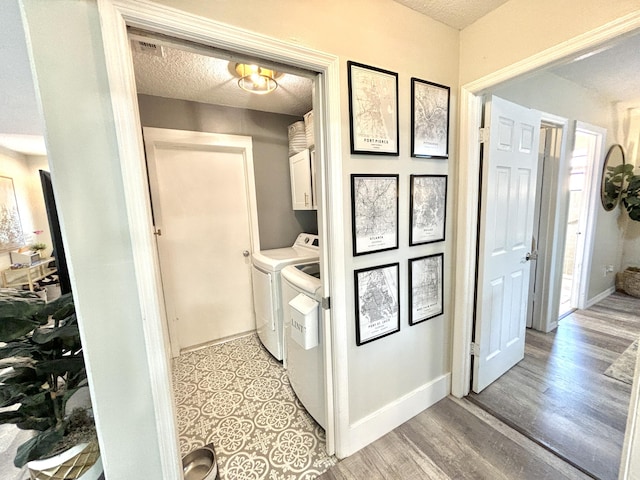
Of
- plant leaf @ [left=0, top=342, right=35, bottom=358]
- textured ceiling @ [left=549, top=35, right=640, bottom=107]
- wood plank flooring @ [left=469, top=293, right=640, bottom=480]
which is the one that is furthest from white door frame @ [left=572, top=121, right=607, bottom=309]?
plant leaf @ [left=0, top=342, right=35, bottom=358]

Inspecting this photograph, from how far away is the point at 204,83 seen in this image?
207cm

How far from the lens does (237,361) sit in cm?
243

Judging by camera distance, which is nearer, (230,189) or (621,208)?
(230,189)

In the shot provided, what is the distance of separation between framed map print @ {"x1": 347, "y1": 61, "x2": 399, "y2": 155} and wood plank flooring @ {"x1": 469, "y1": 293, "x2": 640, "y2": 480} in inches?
75.0

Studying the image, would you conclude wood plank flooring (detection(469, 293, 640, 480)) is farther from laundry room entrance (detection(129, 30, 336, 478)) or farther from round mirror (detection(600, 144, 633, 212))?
round mirror (detection(600, 144, 633, 212))

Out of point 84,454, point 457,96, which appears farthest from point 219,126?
point 84,454


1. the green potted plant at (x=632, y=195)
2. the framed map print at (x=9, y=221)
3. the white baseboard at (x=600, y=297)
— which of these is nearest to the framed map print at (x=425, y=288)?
the framed map print at (x=9, y=221)

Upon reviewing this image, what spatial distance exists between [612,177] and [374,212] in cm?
379

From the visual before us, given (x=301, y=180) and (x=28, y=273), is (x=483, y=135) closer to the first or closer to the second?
(x=301, y=180)

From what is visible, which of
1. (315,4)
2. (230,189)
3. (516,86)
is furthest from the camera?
(230,189)

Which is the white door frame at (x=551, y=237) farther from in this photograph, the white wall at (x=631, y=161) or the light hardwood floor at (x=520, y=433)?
the white wall at (x=631, y=161)

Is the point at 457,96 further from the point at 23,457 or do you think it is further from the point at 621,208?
the point at 621,208

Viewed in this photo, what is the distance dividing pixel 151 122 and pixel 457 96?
2.45 metres

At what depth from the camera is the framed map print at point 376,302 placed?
1.42 m
